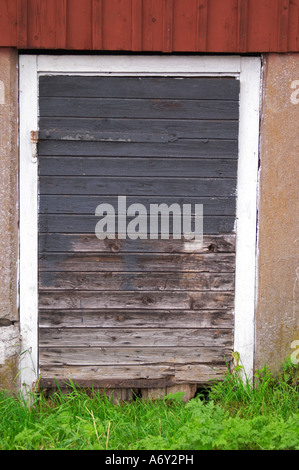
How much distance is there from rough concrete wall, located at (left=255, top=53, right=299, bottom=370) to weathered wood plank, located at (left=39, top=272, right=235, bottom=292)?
322 millimetres

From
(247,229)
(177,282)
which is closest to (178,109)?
(247,229)

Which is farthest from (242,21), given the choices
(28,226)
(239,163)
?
(28,226)

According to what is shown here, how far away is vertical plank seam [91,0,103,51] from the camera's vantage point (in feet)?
11.9

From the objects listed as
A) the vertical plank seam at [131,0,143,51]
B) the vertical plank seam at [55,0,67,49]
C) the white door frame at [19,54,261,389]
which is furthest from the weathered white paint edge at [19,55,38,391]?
the vertical plank seam at [131,0,143,51]

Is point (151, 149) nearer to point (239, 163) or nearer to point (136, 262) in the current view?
point (239, 163)

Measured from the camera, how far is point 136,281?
12.9ft

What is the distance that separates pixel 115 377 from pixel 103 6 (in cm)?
270

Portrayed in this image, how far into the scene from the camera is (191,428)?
3227 mm

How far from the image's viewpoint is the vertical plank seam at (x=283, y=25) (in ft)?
12.1

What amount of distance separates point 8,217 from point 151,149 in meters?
1.15

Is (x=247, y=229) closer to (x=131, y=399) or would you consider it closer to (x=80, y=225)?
(x=80, y=225)

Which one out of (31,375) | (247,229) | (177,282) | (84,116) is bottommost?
(31,375)

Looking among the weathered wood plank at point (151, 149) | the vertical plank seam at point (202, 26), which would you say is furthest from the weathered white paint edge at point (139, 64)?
the weathered wood plank at point (151, 149)

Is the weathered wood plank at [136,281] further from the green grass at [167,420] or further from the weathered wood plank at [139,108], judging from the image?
the weathered wood plank at [139,108]
